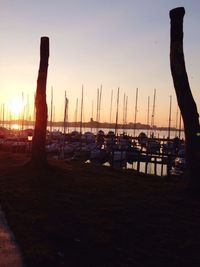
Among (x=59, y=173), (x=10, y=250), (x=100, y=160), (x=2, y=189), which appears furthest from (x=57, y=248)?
(x=100, y=160)

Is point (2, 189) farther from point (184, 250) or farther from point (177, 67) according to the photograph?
point (184, 250)

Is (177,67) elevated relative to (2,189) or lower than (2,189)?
elevated

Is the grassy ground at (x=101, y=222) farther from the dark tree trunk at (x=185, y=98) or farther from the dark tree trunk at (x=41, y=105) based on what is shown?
the dark tree trunk at (x=41, y=105)

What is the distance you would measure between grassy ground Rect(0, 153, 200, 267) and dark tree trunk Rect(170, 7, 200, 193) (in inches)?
31.9

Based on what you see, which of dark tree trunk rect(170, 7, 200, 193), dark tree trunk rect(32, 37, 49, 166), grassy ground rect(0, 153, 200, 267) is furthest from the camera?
dark tree trunk rect(32, 37, 49, 166)

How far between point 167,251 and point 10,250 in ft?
9.07

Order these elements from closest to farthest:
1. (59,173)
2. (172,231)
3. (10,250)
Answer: (10,250)
(172,231)
(59,173)

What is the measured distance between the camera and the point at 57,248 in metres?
8.27

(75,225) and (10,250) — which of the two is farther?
(75,225)

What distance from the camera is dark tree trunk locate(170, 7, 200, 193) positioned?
45.5ft

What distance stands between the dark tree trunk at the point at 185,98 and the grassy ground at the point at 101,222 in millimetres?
811

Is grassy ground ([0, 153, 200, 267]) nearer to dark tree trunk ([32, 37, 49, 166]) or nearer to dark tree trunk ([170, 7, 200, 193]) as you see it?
dark tree trunk ([170, 7, 200, 193])

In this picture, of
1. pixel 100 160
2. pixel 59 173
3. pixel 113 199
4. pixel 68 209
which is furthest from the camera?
pixel 100 160

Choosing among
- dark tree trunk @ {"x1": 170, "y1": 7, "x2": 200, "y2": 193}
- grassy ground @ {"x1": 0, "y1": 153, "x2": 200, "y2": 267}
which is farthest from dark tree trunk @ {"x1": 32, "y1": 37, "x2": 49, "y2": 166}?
dark tree trunk @ {"x1": 170, "y1": 7, "x2": 200, "y2": 193}
